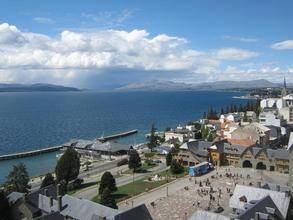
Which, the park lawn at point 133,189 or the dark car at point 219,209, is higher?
the dark car at point 219,209

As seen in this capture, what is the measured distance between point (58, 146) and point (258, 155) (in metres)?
59.9

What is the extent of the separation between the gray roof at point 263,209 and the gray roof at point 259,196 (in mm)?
843

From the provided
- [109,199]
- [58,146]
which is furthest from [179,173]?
[58,146]

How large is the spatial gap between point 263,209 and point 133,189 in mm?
26693

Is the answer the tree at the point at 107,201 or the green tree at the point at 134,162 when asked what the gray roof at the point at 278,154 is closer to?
the green tree at the point at 134,162

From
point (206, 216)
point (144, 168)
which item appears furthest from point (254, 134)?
point (206, 216)

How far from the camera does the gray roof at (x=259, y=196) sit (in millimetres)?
35844

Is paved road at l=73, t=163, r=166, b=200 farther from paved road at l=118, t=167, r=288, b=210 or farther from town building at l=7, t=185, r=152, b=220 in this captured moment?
town building at l=7, t=185, r=152, b=220

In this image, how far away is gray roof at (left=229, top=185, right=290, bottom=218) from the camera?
35.8 m

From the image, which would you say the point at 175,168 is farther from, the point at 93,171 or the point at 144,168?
the point at 93,171

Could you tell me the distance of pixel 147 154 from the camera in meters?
86.3

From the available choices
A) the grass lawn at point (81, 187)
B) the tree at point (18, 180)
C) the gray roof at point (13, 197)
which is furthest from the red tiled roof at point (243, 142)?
the gray roof at point (13, 197)

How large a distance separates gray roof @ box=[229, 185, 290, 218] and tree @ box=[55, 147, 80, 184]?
103 ft

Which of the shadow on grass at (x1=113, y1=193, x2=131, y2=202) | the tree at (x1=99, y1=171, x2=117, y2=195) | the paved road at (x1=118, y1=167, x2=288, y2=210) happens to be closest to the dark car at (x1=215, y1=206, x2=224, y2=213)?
the paved road at (x1=118, y1=167, x2=288, y2=210)
